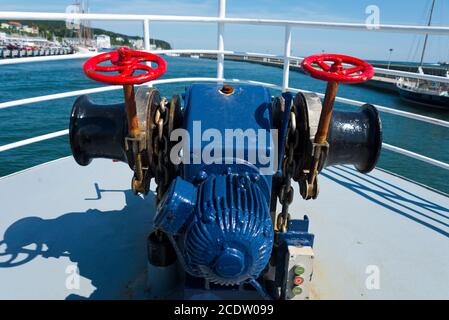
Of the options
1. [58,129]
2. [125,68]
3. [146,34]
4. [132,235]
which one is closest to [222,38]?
[146,34]

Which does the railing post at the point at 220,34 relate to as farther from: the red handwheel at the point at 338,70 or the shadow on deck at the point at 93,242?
the red handwheel at the point at 338,70

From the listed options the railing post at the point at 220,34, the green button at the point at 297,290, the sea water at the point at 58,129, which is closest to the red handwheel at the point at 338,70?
the green button at the point at 297,290

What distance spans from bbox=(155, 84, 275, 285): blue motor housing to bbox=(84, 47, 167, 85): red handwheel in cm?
22

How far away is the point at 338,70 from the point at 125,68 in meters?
0.76

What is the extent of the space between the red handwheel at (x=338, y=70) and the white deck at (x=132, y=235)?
983 mm

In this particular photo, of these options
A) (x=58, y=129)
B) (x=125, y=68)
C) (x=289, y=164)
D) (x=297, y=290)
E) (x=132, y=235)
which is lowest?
(x=58, y=129)

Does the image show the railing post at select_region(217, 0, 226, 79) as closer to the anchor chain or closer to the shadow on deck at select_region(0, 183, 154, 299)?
the shadow on deck at select_region(0, 183, 154, 299)

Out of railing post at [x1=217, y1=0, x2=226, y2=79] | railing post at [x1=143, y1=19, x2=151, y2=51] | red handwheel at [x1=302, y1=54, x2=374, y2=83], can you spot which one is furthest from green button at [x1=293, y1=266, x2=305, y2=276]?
railing post at [x1=217, y1=0, x2=226, y2=79]

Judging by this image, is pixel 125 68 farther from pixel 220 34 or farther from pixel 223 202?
pixel 220 34

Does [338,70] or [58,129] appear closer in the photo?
[338,70]

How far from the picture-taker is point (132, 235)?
76.9 inches

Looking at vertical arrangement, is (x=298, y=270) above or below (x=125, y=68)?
below
